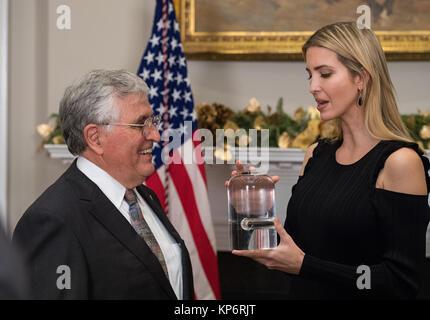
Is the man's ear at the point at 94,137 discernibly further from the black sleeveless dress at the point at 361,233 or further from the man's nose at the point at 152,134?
the black sleeveless dress at the point at 361,233

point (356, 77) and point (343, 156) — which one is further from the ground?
point (356, 77)

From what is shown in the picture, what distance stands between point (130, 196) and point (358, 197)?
31.9 inches

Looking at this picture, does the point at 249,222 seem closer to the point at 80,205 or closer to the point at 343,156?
the point at 343,156

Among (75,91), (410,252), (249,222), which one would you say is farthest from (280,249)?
(75,91)

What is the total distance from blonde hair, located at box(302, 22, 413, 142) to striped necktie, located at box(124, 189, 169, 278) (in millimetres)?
867

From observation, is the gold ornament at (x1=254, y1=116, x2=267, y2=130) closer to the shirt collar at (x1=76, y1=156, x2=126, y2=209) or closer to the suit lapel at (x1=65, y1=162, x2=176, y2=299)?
the shirt collar at (x1=76, y1=156, x2=126, y2=209)

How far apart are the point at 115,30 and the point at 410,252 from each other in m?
3.25

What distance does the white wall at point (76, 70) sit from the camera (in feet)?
14.7

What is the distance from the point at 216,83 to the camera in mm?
4504

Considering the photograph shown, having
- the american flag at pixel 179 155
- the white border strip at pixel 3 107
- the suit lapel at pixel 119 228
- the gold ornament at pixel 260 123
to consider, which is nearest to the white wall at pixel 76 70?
the white border strip at pixel 3 107

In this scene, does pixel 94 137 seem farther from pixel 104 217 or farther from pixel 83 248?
pixel 83 248

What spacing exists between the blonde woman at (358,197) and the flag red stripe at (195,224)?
1637mm

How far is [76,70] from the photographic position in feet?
15.0
